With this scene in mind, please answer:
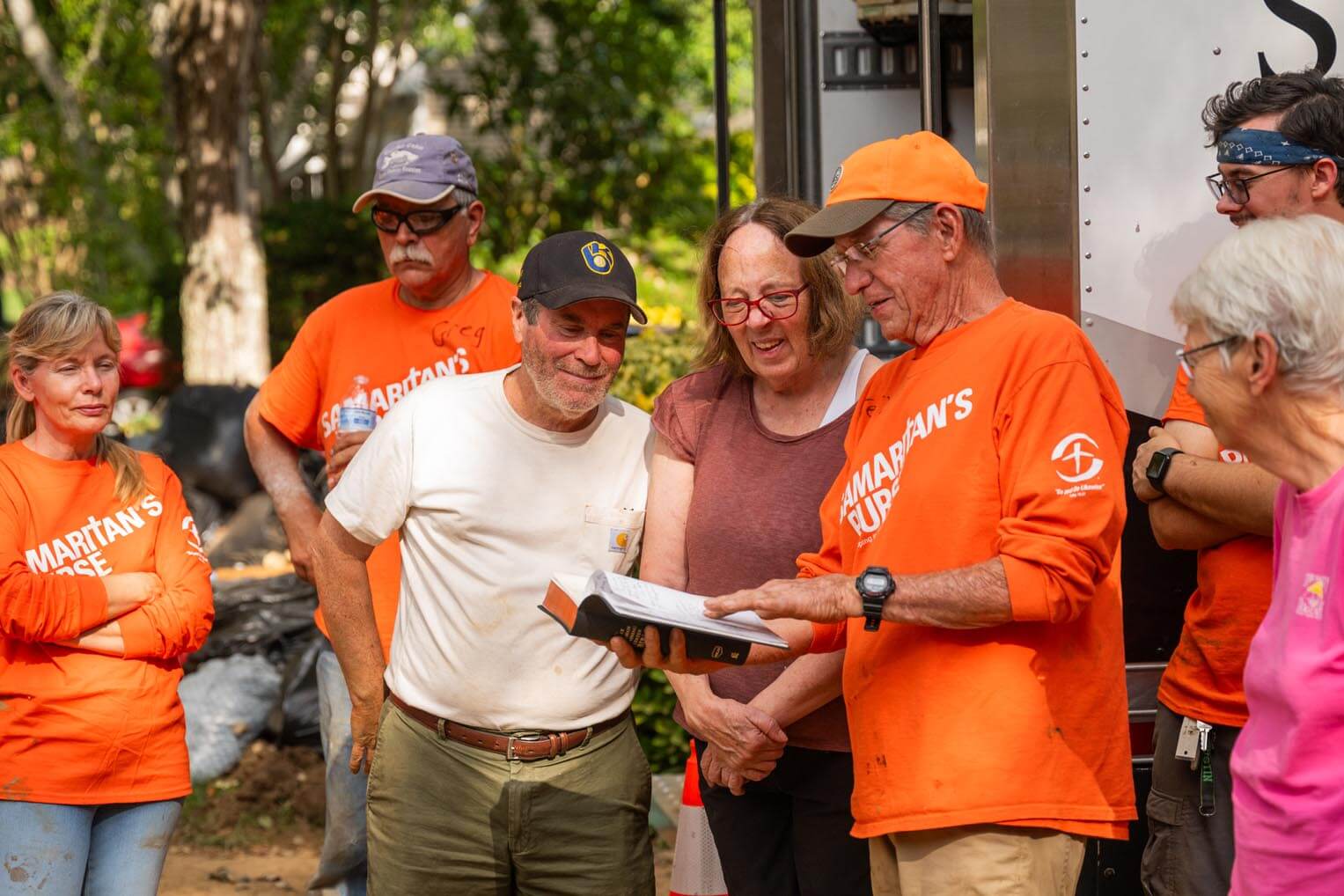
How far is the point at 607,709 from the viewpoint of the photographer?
11.1 ft

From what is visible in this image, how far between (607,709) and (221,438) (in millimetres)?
6528

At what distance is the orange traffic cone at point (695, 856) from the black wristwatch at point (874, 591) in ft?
4.68

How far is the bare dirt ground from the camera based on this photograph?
6.09 m

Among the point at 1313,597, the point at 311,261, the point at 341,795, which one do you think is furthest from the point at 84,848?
the point at 311,261

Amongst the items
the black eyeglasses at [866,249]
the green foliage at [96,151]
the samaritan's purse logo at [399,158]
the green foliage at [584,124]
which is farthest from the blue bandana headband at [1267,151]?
the green foliage at [96,151]

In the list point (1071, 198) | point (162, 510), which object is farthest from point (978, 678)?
point (162, 510)

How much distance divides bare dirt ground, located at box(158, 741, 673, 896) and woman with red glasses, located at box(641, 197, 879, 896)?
9.21ft

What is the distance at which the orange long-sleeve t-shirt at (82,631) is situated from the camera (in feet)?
11.4

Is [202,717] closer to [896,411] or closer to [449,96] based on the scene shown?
[896,411]

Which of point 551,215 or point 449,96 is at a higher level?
point 449,96

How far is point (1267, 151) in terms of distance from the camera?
3086 millimetres

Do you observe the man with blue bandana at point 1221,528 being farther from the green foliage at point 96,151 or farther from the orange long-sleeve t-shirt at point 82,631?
the green foliage at point 96,151

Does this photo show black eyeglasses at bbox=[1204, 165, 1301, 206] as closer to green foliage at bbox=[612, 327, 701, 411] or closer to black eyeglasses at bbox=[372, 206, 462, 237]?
black eyeglasses at bbox=[372, 206, 462, 237]

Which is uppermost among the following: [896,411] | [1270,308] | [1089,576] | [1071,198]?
[1071,198]
